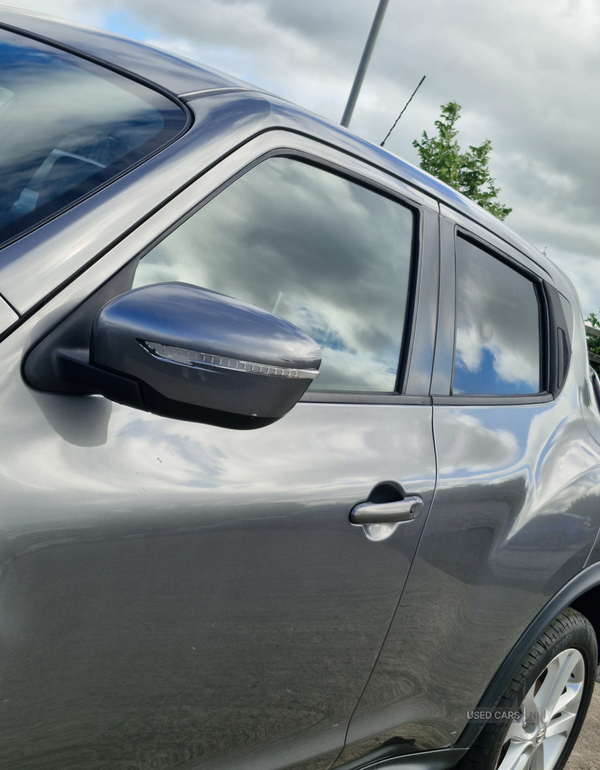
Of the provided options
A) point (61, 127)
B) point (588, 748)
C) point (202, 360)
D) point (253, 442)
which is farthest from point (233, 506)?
point (588, 748)

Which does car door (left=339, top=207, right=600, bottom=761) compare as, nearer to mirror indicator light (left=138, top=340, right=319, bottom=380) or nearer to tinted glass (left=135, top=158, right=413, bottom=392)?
tinted glass (left=135, top=158, right=413, bottom=392)

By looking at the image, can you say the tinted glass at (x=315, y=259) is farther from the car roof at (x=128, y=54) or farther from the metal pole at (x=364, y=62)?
the metal pole at (x=364, y=62)

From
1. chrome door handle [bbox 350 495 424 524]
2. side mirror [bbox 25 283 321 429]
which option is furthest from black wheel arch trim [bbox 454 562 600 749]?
side mirror [bbox 25 283 321 429]

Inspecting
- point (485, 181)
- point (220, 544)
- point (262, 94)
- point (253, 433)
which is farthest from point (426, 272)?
point (485, 181)

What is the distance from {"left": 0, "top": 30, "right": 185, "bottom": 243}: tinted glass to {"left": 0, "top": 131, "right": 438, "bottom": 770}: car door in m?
0.14

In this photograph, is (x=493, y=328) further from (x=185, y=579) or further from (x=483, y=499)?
(x=185, y=579)

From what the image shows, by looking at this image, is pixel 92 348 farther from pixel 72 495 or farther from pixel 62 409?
pixel 72 495

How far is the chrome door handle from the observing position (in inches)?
69.2

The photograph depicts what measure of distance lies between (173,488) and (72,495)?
19cm

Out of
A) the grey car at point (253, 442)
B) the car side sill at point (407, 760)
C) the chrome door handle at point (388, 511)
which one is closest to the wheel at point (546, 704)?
the grey car at point (253, 442)

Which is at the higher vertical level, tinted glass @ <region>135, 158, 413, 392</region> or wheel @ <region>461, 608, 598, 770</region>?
tinted glass @ <region>135, 158, 413, 392</region>

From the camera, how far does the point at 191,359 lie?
1178mm

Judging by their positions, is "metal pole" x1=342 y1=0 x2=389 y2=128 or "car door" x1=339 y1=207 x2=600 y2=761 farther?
"metal pole" x1=342 y1=0 x2=389 y2=128

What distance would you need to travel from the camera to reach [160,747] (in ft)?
4.75
